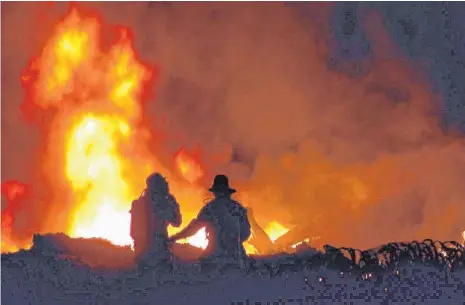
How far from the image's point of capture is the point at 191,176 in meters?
31.3

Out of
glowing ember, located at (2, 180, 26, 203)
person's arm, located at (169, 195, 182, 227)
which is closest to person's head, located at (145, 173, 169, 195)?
person's arm, located at (169, 195, 182, 227)

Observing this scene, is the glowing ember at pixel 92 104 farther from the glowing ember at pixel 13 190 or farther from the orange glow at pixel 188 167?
the glowing ember at pixel 13 190

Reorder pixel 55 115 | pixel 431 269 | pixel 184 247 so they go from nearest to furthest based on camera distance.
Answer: pixel 431 269
pixel 184 247
pixel 55 115

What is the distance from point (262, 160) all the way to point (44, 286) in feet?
51.7

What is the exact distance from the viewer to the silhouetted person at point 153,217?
17.9 metres

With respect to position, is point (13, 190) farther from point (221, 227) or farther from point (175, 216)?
point (221, 227)

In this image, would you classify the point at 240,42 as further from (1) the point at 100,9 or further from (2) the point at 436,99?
(2) the point at 436,99

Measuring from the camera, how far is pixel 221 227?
1823cm

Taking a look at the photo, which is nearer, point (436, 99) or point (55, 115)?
point (55, 115)

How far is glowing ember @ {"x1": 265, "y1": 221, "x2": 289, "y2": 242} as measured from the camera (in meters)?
28.0

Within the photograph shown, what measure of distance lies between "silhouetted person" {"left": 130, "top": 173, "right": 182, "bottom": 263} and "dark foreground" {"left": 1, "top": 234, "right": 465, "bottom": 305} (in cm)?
60

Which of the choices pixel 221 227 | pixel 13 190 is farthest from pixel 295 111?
pixel 221 227

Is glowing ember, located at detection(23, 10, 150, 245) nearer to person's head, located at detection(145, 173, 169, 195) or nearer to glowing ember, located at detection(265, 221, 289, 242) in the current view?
glowing ember, located at detection(265, 221, 289, 242)

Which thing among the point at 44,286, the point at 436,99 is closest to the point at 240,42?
the point at 436,99
